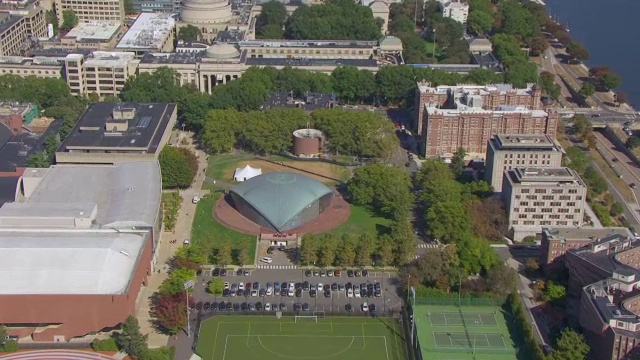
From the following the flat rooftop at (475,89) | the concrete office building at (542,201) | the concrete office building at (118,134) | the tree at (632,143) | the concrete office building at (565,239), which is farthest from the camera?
the flat rooftop at (475,89)

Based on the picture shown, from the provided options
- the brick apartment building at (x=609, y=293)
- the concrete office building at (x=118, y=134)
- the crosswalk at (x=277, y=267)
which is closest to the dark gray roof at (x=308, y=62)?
the concrete office building at (x=118, y=134)

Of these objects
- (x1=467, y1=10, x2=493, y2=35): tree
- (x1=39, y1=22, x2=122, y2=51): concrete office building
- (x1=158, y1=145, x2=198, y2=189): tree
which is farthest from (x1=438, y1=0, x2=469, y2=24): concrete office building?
(x1=158, y1=145, x2=198, y2=189): tree

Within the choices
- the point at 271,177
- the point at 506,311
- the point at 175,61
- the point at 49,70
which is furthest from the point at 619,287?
the point at 49,70

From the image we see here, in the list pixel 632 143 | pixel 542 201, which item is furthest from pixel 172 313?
pixel 632 143

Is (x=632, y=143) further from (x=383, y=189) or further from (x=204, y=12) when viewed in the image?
(x=204, y=12)

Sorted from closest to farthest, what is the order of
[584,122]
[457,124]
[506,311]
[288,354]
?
[288,354]
[506,311]
[457,124]
[584,122]

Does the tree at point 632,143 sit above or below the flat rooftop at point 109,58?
below

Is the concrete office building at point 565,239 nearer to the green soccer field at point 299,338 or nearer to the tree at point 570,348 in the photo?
the tree at point 570,348

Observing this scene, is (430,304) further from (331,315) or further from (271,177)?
(271,177)
